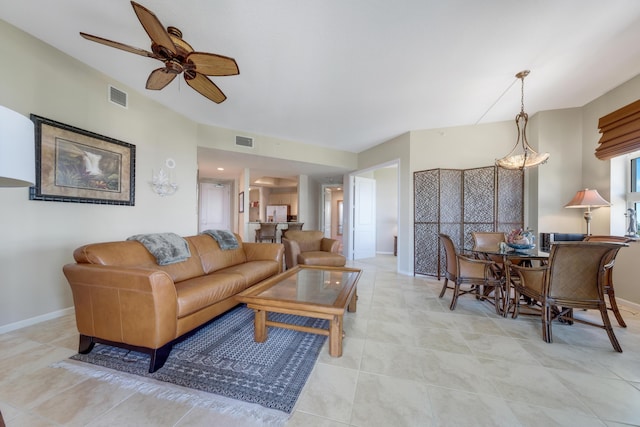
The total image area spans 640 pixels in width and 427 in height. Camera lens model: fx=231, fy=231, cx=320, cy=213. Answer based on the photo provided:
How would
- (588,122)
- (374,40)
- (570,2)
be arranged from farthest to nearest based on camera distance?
(588,122)
(374,40)
(570,2)

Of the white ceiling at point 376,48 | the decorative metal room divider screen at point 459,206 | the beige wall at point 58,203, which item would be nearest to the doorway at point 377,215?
the decorative metal room divider screen at point 459,206

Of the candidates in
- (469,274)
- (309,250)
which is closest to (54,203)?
(309,250)

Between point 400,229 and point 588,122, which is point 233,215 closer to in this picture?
point 400,229

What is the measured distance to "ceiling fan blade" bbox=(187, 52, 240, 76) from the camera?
1.84 meters

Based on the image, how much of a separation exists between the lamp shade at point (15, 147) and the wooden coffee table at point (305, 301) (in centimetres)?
142

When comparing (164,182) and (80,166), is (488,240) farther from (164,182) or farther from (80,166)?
(80,166)

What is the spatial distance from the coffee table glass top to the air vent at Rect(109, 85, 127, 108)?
307 cm

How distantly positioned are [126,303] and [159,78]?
6.63 ft

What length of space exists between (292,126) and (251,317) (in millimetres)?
3322

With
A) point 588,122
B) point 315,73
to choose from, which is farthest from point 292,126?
point 588,122

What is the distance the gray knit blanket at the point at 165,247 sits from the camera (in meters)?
2.38

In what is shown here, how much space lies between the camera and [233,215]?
293 inches

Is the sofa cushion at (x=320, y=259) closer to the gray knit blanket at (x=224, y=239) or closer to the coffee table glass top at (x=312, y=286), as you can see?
the coffee table glass top at (x=312, y=286)

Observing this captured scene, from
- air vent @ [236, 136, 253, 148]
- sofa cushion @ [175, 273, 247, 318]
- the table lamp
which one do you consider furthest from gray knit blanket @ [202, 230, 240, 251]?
the table lamp
